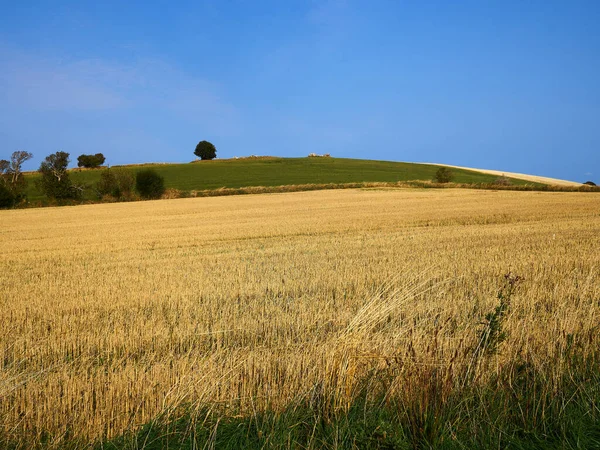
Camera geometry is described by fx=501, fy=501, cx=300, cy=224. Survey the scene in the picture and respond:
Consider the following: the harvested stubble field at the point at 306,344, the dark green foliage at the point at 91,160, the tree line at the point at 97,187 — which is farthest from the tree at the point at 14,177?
the harvested stubble field at the point at 306,344

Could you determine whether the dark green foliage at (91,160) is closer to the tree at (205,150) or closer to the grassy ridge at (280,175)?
the grassy ridge at (280,175)

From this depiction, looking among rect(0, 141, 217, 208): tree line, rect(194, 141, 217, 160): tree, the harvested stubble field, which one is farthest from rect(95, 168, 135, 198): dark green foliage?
rect(194, 141, 217, 160): tree

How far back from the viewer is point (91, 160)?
10562 cm

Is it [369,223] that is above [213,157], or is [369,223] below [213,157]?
below

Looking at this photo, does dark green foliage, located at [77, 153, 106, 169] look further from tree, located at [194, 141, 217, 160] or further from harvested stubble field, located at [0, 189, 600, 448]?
harvested stubble field, located at [0, 189, 600, 448]

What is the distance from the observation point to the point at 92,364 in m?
6.45

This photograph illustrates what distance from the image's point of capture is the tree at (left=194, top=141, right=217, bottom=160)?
120375 millimetres

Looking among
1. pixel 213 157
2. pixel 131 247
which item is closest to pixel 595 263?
pixel 131 247

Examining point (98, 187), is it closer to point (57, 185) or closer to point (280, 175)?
point (57, 185)

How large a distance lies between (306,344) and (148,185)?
6081 cm

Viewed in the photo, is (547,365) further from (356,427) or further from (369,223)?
(369,223)

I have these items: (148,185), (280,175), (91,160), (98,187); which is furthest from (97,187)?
(91,160)

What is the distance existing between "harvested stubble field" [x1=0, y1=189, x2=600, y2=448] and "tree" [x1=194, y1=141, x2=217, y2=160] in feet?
349

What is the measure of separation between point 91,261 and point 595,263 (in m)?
14.7
